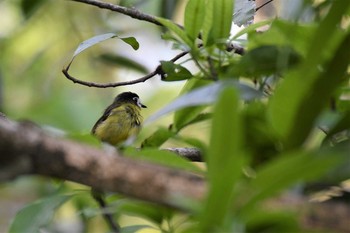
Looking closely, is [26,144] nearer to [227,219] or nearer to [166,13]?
[227,219]

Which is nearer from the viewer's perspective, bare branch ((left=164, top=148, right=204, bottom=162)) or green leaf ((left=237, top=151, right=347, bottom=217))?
green leaf ((left=237, top=151, right=347, bottom=217))

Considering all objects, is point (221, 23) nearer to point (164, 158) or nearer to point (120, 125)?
point (164, 158)

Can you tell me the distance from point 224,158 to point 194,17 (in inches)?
17.4

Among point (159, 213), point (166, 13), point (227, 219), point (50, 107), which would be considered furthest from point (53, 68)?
point (227, 219)

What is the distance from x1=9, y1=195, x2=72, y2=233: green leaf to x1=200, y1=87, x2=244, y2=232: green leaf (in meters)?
0.31

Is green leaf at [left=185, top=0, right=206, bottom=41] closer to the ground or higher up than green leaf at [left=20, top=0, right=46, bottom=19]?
higher up

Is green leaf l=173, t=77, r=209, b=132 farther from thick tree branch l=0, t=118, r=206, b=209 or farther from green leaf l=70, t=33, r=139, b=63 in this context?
thick tree branch l=0, t=118, r=206, b=209

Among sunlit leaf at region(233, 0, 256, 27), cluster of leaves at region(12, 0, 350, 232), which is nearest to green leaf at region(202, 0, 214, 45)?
cluster of leaves at region(12, 0, 350, 232)

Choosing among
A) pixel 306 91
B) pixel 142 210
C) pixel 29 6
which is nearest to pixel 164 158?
pixel 142 210

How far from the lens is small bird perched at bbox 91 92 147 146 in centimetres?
275

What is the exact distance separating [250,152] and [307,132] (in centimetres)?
8

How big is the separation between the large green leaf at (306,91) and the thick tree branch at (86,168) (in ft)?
0.45

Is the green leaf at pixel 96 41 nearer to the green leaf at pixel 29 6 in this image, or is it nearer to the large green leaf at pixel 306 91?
the large green leaf at pixel 306 91

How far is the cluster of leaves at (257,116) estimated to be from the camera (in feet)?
1.98
